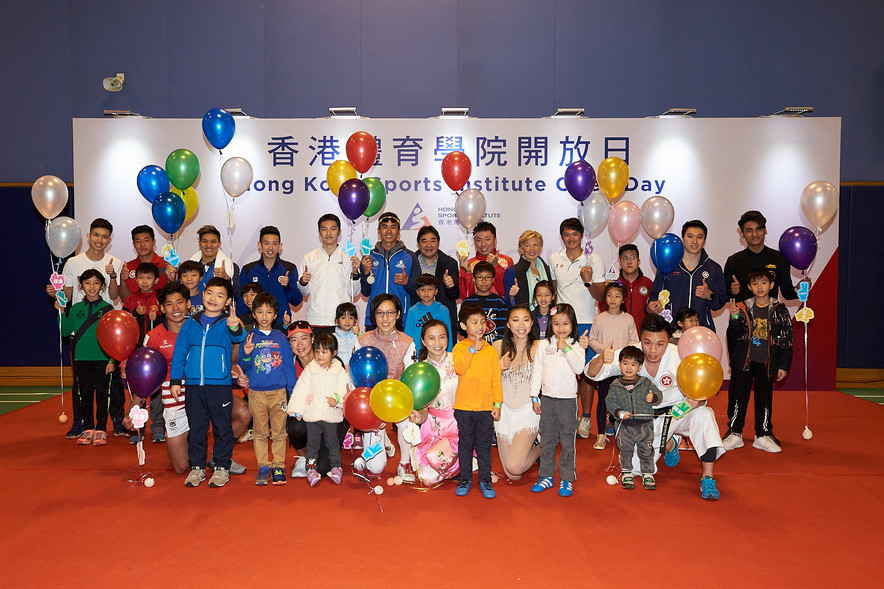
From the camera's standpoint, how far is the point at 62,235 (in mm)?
5207

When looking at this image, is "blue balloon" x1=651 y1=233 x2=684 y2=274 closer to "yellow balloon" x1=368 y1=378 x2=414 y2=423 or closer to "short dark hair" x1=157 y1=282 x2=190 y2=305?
"yellow balloon" x1=368 y1=378 x2=414 y2=423

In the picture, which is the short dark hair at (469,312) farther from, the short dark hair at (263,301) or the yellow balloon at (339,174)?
the yellow balloon at (339,174)

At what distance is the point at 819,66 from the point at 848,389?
12.7 feet

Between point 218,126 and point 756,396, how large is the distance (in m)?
4.93

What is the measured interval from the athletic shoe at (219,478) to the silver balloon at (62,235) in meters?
2.54

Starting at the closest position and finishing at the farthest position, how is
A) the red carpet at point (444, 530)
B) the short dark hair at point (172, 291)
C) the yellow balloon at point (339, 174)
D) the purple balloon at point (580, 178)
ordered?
the red carpet at point (444, 530) → the short dark hair at point (172, 291) → the purple balloon at point (580, 178) → the yellow balloon at point (339, 174)

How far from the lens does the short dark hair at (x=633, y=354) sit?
396cm

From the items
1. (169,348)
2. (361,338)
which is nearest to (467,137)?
(361,338)

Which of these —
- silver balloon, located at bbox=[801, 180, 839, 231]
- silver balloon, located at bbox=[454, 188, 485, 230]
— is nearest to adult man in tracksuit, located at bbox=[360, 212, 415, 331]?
silver balloon, located at bbox=[454, 188, 485, 230]

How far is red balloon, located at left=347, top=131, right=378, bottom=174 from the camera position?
5.67 metres

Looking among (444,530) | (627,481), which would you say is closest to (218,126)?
(444,530)

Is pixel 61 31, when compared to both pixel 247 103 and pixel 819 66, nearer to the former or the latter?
pixel 247 103

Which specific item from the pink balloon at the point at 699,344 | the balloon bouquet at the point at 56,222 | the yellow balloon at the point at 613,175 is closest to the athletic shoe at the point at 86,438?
the balloon bouquet at the point at 56,222

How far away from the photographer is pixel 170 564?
2.90 meters
